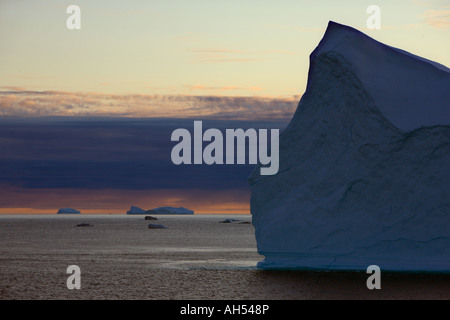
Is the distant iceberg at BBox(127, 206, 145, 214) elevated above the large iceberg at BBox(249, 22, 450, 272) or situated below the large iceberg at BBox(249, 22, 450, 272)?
above

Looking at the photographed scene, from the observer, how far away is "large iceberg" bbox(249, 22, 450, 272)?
23234 millimetres

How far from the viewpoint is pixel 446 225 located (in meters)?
23.0

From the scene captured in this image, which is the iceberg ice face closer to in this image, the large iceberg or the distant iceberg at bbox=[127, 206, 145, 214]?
the large iceberg

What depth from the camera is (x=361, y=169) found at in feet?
78.8

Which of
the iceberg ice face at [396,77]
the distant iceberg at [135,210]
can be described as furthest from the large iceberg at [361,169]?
the distant iceberg at [135,210]

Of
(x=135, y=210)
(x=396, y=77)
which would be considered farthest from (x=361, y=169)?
(x=135, y=210)

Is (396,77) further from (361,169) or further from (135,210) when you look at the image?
(135,210)

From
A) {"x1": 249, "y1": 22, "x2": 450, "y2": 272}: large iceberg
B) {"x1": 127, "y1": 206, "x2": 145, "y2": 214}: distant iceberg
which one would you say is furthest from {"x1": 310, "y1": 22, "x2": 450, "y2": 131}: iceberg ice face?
{"x1": 127, "y1": 206, "x2": 145, "y2": 214}: distant iceberg

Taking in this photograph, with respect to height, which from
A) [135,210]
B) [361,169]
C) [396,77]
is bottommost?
[361,169]

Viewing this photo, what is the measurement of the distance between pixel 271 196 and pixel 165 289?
18.3ft

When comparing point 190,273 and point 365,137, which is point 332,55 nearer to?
point 365,137

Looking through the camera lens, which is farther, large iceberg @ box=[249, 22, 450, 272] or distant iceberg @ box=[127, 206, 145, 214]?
distant iceberg @ box=[127, 206, 145, 214]

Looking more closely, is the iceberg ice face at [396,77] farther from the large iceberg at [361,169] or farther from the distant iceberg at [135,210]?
the distant iceberg at [135,210]

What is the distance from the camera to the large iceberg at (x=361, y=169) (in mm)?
23234
